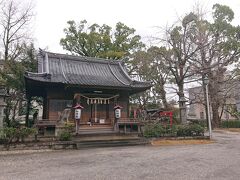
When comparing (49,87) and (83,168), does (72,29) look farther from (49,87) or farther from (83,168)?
(83,168)

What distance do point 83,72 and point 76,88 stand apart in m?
3.70

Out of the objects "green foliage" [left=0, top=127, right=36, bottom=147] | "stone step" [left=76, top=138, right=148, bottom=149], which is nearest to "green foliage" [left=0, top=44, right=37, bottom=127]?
"green foliage" [left=0, top=127, right=36, bottom=147]

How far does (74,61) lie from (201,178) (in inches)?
692

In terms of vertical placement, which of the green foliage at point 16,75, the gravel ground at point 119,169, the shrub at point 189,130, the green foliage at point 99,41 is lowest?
the gravel ground at point 119,169

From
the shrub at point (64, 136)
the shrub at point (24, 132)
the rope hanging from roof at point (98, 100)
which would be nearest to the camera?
the shrub at point (24, 132)

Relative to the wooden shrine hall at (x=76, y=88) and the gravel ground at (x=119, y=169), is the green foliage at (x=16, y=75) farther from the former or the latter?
the gravel ground at (x=119, y=169)

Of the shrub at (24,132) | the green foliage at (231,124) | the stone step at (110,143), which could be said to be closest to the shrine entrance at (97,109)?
the stone step at (110,143)

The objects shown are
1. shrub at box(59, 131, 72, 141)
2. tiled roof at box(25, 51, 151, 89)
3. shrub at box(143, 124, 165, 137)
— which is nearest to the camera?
shrub at box(59, 131, 72, 141)

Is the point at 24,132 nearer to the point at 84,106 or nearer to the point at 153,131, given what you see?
the point at 84,106

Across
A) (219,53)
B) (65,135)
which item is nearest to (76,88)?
(65,135)

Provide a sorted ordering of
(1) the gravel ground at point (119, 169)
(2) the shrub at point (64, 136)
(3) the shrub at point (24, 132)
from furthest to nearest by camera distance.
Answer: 1. (2) the shrub at point (64, 136)
2. (3) the shrub at point (24, 132)
3. (1) the gravel ground at point (119, 169)

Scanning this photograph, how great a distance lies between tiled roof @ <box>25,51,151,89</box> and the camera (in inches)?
661

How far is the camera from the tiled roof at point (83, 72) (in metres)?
16.8

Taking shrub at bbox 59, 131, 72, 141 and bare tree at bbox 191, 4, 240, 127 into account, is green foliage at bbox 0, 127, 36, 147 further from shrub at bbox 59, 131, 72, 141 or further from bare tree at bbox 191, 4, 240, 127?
bare tree at bbox 191, 4, 240, 127
